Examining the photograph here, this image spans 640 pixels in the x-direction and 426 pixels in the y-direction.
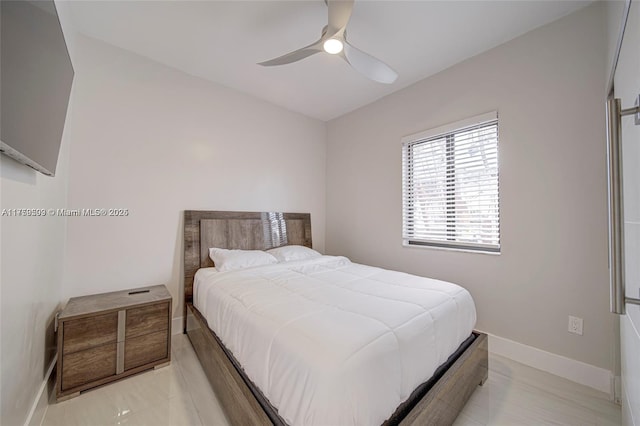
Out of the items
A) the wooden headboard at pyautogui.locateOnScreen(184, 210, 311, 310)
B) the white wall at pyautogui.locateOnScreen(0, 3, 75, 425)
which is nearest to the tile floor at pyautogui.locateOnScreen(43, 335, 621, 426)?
the white wall at pyautogui.locateOnScreen(0, 3, 75, 425)

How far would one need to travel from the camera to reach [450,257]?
8.28 feet

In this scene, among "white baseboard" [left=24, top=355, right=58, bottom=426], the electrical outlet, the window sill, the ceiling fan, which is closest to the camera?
"white baseboard" [left=24, top=355, right=58, bottom=426]

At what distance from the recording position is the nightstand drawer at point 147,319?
1.85 meters

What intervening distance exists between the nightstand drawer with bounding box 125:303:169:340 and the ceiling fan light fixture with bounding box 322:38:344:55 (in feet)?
7.59

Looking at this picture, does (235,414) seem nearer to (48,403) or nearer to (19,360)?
(19,360)

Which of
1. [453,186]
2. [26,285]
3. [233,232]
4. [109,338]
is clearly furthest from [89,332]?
[453,186]

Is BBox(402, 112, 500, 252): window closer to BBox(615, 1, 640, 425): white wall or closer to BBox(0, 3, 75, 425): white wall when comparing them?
BBox(615, 1, 640, 425): white wall

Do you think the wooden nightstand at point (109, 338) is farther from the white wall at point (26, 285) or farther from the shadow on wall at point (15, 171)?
the shadow on wall at point (15, 171)

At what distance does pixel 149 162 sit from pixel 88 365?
67.0 inches

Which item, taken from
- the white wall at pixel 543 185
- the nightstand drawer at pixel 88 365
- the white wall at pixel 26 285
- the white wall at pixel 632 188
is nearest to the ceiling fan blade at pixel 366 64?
the white wall at pixel 543 185

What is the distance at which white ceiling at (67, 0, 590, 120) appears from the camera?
6.08 ft

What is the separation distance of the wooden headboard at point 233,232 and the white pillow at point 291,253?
22 centimetres

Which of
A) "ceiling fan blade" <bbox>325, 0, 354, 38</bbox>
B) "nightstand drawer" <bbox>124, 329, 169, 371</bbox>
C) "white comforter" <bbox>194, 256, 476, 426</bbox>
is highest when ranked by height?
"ceiling fan blade" <bbox>325, 0, 354, 38</bbox>

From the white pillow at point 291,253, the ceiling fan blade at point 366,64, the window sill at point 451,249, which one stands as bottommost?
the white pillow at point 291,253
